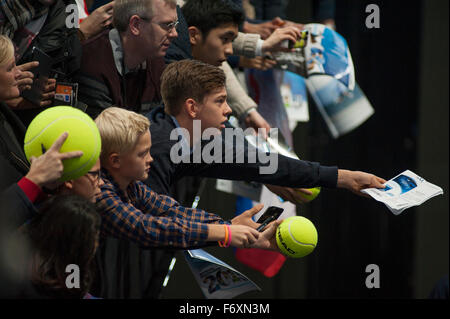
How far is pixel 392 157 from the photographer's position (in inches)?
181

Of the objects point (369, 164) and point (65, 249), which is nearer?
point (65, 249)

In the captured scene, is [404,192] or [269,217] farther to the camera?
[404,192]

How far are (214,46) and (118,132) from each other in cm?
83

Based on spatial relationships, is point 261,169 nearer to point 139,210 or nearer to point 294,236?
point 294,236

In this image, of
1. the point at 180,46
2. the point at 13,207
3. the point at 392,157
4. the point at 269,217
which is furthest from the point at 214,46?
the point at 392,157

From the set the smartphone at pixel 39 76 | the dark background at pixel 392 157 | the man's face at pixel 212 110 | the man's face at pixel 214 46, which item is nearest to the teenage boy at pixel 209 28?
the man's face at pixel 214 46

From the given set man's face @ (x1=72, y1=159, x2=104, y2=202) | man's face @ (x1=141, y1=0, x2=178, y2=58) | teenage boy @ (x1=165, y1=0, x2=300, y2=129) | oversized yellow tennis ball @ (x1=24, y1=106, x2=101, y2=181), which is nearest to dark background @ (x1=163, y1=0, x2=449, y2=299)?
teenage boy @ (x1=165, y1=0, x2=300, y2=129)

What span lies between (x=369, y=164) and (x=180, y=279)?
4.39 feet

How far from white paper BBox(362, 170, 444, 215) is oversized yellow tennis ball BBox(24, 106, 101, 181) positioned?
0.92 meters

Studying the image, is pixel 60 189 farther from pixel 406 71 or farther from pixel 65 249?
pixel 406 71

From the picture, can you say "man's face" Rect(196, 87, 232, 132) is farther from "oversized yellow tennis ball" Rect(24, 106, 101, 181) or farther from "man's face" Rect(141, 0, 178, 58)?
"oversized yellow tennis ball" Rect(24, 106, 101, 181)

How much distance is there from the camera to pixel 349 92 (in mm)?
3311

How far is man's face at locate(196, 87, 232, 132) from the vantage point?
2299 millimetres
